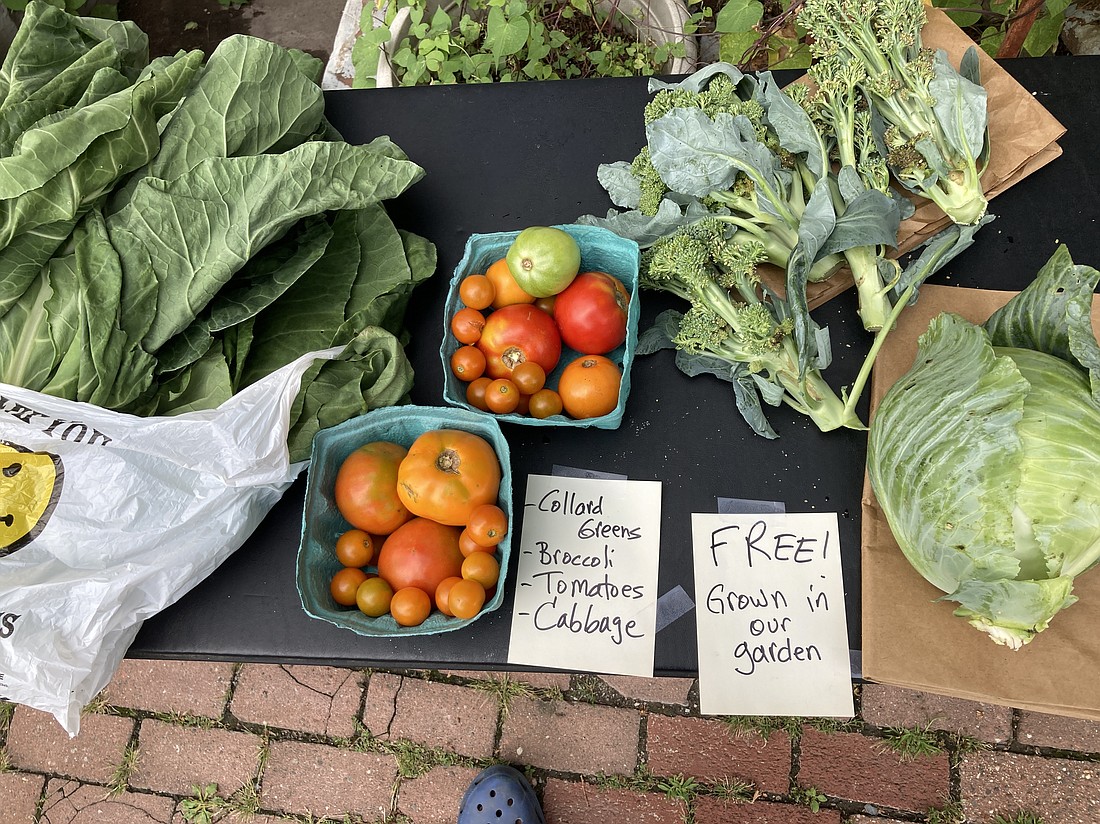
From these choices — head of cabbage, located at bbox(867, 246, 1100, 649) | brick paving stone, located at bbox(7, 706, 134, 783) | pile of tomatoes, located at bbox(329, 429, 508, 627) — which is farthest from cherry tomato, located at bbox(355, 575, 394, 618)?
brick paving stone, located at bbox(7, 706, 134, 783)

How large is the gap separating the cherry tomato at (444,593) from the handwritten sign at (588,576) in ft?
0.43

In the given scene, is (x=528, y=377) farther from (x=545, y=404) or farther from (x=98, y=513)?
(x=98, y=513)

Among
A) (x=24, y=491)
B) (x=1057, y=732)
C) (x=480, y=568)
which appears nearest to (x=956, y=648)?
(x=480, y=568)

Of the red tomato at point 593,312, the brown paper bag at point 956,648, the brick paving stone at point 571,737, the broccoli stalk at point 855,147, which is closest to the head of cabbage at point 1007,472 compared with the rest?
the brown paper bag at point 956,648

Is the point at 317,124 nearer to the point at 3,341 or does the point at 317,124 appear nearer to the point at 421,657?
the point at 3,341

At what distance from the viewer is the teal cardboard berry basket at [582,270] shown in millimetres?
998

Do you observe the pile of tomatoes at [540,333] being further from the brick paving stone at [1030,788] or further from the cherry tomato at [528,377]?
the brick paving stone at [1030,788]

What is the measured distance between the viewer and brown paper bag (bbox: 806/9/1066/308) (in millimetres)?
1100

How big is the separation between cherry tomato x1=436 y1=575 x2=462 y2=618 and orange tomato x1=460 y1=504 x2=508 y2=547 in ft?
0.20

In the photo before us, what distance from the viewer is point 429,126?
1353 mm

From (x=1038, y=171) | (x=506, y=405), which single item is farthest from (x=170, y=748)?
(x=1038, y=171)

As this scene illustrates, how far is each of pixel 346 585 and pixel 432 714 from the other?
901 millimetres

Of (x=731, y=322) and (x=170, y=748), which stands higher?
(x=731, y=322)

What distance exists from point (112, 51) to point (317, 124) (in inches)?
13.0
